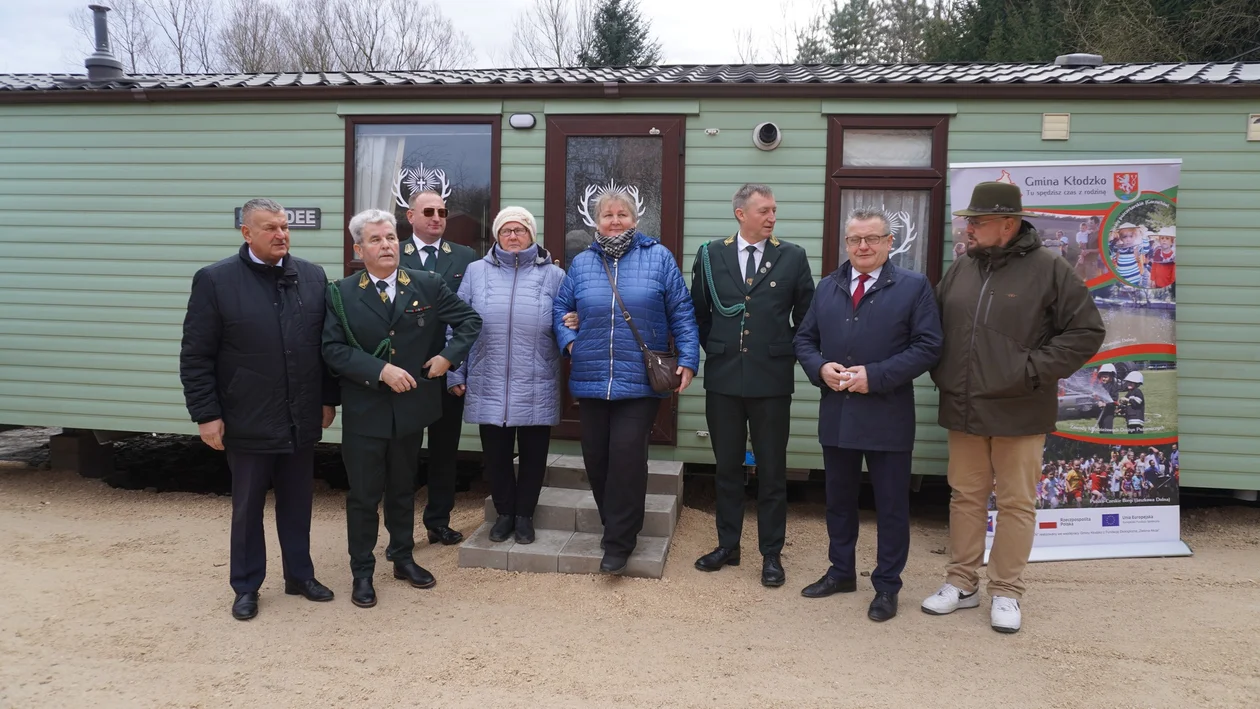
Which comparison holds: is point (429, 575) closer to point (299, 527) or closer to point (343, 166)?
point (299, 527)

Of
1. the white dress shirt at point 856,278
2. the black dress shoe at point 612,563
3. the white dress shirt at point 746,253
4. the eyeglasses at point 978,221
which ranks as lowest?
the black dress shoe at point 612,563

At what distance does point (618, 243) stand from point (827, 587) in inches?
71.3

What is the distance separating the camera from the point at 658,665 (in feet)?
9.95

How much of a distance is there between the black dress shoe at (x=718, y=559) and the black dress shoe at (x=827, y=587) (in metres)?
0.39

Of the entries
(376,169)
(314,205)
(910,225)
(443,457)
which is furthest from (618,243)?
(314,205)

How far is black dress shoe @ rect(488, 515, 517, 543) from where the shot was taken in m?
3.98

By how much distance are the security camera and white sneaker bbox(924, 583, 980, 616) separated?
8.68 feet

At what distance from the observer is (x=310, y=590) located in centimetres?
356

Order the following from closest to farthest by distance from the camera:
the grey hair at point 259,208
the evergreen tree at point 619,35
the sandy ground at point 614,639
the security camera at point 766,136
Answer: the sandy ground at point 614,639, the grey hair at point 259,208, the security camera at point 766,136, the evergreen tree at point 619,35

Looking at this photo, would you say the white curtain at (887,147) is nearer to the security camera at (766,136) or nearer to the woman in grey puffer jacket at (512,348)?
the security camera at (766,136)

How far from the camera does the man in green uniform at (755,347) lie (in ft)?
11.9

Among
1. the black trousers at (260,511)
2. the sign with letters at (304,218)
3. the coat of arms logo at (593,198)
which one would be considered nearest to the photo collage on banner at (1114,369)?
the coat of arms logo at (593,198)

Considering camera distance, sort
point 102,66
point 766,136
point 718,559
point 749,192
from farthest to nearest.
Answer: point 102,66
point 766,136
point 718,559
point 749,192

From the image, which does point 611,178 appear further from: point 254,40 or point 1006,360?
point 254,40
